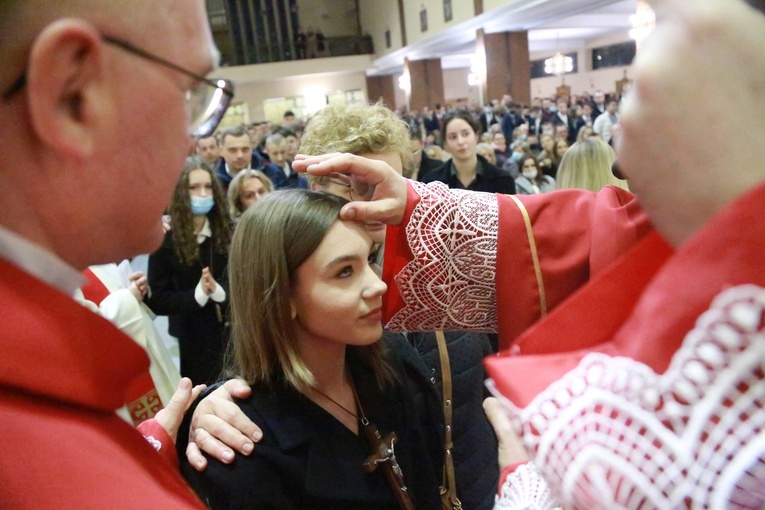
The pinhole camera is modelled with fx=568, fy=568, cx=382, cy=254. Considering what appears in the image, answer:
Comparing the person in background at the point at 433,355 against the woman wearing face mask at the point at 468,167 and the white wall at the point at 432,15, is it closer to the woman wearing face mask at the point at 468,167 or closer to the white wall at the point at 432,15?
the woman wearing face mask at the point at 468,167

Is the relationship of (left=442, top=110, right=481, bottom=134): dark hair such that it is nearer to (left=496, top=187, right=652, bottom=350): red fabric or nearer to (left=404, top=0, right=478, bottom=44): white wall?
(left=496, top=187, right=652, bottom=350): red fabric

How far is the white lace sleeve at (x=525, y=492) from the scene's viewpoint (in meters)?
0.85

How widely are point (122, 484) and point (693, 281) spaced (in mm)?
546

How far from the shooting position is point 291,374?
1.29m

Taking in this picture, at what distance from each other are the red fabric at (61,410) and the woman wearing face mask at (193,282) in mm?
2340

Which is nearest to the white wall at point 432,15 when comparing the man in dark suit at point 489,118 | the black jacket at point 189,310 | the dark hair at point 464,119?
the man in dark suit at point 489,118

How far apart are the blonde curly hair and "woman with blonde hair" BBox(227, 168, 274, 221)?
1.50 m

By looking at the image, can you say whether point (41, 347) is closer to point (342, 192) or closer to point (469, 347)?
point (342, 192)

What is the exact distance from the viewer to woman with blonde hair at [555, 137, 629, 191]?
9.80 ft

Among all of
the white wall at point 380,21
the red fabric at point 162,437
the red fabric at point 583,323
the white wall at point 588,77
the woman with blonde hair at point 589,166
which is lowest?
the red fabric at point 162,437

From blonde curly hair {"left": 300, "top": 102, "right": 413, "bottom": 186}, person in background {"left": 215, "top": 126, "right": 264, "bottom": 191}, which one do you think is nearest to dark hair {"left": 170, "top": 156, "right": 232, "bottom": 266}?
blonde curly hair {"left": 300, "top": 102, "right": 413, "bottom": 186}

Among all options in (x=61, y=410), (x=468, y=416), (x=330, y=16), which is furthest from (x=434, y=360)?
(x=330, y=16)

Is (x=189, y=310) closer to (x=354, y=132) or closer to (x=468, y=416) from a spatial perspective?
(x=354, y=132)

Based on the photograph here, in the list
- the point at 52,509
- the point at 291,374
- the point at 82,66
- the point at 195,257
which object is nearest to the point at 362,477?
the point at 291,374
